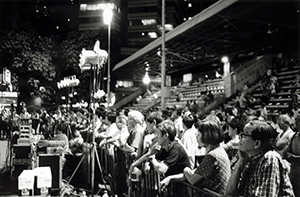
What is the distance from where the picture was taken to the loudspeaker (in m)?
7.07

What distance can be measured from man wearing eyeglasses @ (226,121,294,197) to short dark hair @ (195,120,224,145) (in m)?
0.63

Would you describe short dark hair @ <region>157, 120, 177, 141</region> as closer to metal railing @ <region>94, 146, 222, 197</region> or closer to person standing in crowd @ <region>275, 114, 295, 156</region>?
metal railing @ <region>94, 146, 222, 197</region>

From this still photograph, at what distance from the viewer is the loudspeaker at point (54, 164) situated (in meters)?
7.07

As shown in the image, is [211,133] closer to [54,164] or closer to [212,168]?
[212,168]

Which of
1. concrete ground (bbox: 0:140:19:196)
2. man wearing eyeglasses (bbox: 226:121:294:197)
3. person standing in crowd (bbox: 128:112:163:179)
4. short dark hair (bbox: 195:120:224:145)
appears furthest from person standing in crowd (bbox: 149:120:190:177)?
concrete ground (bbox: 0:140:19:196)

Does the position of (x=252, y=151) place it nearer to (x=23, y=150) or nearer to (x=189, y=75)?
(x=23, y=150)

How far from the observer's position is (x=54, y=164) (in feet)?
23.4

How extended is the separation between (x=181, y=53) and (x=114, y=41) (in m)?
21.7

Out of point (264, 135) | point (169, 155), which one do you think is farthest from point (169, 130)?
point (264, 135)

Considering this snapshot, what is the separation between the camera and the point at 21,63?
92.5 ft

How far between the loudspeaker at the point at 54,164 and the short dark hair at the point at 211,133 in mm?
4816

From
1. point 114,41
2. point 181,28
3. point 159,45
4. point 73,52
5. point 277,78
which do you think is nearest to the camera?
point 181,28

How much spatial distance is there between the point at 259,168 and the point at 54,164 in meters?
5.70

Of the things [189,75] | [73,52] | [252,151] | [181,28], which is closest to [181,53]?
[181,28]
